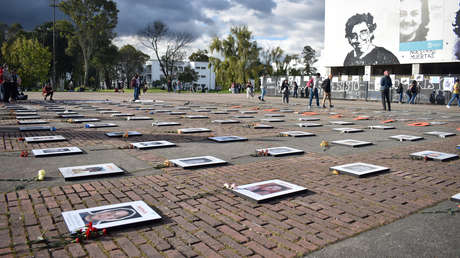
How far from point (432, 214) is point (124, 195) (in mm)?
→ 3063

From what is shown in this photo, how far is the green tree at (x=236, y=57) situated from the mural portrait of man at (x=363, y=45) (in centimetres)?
1685

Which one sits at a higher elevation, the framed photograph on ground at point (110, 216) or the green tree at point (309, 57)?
the green tree at point (309, 57)

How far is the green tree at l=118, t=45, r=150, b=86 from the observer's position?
88.6m

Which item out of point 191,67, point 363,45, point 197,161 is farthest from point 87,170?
point 191,67

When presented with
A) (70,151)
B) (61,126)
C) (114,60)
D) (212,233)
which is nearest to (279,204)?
(212,233)

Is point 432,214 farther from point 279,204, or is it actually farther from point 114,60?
point 114,60

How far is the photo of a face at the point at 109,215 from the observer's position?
3.14 m

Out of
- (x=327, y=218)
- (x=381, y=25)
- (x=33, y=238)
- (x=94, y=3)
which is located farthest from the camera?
(x=94, y=3)

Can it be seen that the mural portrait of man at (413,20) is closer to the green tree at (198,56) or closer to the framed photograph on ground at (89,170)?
the framed photograph on ground at (89,170)

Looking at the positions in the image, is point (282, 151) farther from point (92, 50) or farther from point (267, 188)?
point (92, 50)

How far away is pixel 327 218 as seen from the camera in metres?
3.40

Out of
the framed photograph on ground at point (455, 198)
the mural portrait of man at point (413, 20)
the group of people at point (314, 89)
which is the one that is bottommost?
the framed photograph on ground at point (455, 198)

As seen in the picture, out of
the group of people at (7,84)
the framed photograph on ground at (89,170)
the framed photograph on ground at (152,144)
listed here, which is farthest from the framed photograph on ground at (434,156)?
the group of people at (7,84)

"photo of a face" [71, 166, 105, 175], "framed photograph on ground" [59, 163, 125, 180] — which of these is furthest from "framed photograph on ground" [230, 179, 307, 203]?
"photo of a face" [71, 166, 105, 175]
